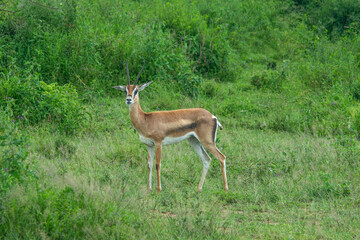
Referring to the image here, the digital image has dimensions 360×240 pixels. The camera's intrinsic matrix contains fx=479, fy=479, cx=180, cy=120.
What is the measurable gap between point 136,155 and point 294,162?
226 cm

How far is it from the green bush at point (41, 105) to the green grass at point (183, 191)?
1.02 ft

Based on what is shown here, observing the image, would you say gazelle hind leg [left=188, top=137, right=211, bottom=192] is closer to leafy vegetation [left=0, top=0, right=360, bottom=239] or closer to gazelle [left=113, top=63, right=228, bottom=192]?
gazelle [left=113, top=63, right=228, bottom=192]

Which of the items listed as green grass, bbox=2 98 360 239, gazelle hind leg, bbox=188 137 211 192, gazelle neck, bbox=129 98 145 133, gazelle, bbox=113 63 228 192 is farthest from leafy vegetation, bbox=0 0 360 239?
gazelle neck, bbox=129 98 145 133

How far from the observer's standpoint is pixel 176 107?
9.41 m

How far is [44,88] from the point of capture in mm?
8047

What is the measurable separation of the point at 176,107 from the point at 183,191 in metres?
3.62

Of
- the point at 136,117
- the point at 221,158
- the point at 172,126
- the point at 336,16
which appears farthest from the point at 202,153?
the point at 336,16

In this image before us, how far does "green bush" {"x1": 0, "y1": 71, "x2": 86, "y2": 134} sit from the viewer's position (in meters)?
7.82

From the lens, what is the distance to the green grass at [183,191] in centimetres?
429

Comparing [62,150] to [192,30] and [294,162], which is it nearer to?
[294,162]

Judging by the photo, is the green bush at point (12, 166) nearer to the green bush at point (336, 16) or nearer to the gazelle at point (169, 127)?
the gazelle at point (169, 127)

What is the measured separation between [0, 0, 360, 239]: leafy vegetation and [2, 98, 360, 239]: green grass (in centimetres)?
2

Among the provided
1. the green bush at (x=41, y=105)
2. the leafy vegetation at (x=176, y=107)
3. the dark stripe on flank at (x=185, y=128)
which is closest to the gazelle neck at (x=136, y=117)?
the dark stripe on flank at (x=185, y=128)

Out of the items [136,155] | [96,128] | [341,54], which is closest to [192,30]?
[341,54]
